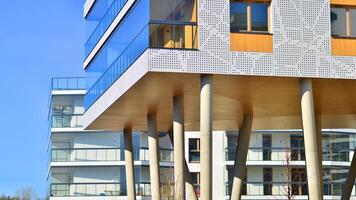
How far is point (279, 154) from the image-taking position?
267 ft

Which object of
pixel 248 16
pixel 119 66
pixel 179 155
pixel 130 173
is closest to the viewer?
pixel 248 16

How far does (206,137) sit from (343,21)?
6.98 metres

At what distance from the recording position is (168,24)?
33562 millimetres

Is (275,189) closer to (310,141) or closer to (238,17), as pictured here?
(310,141)

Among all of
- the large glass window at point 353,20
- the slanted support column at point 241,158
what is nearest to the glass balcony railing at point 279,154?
the slanted support column at point 241,158

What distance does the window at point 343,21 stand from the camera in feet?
112

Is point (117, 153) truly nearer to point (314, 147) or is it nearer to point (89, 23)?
point (89, 23)

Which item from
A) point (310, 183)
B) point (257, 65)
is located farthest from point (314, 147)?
point (257, 65)

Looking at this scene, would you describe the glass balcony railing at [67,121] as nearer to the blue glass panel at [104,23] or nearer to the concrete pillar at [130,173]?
the concrete pillar at [130,173]

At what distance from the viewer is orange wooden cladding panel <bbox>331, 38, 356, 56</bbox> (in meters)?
33.6

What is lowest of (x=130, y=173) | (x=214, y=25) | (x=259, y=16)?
(x=130, y=173)

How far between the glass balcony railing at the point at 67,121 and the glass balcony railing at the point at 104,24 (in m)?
33.8

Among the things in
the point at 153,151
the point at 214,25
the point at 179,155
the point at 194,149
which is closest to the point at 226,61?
the point at 214,25

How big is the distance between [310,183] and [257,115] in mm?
10154
